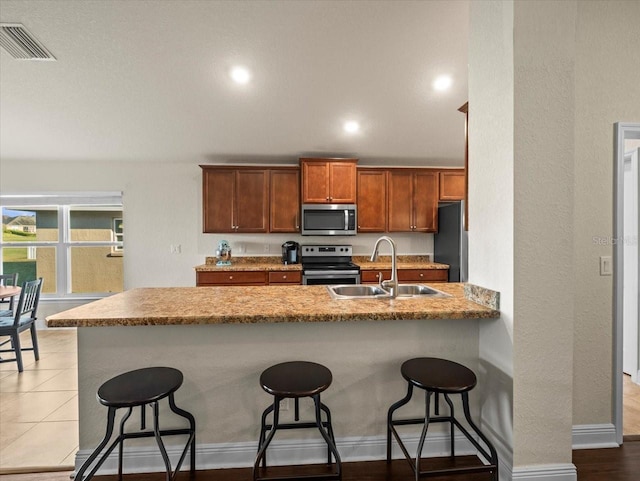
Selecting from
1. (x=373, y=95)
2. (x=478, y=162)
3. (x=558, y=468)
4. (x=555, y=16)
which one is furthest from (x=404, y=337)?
(x=373, y=95)

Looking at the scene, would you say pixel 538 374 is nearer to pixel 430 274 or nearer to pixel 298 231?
pixel 430 274

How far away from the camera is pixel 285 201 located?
13.6 ft

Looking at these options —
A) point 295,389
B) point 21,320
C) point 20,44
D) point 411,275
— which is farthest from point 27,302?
point 411,275

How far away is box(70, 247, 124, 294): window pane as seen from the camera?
4555 mm

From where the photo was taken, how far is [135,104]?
3.02 meters

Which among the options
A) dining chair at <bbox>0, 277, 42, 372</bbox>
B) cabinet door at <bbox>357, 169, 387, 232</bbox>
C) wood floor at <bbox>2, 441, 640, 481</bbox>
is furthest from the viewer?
cabinet door at <bbox>357, 169, 387, 232</bbox>

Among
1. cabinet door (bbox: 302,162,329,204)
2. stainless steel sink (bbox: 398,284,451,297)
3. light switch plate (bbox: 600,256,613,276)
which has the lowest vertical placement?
stainless steel sink (bbox: 398,284,451,297)

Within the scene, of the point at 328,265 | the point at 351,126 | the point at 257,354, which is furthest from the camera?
the point at 328,265

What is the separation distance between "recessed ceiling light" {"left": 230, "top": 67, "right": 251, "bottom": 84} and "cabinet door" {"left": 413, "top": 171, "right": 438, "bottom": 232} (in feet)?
8.36

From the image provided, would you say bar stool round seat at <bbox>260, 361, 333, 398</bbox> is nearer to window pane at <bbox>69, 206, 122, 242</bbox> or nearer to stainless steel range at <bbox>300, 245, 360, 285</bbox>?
stainless steel range at <bbox>300, 245, 360, 285</bbox>

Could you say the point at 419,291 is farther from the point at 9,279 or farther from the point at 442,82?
the point at 9,279

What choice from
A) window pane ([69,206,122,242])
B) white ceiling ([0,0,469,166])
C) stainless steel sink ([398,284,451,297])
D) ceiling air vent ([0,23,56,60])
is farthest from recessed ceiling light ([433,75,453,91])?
window pane ([69,206,122,242])

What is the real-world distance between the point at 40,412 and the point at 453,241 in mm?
4170

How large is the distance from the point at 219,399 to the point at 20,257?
470 cm
